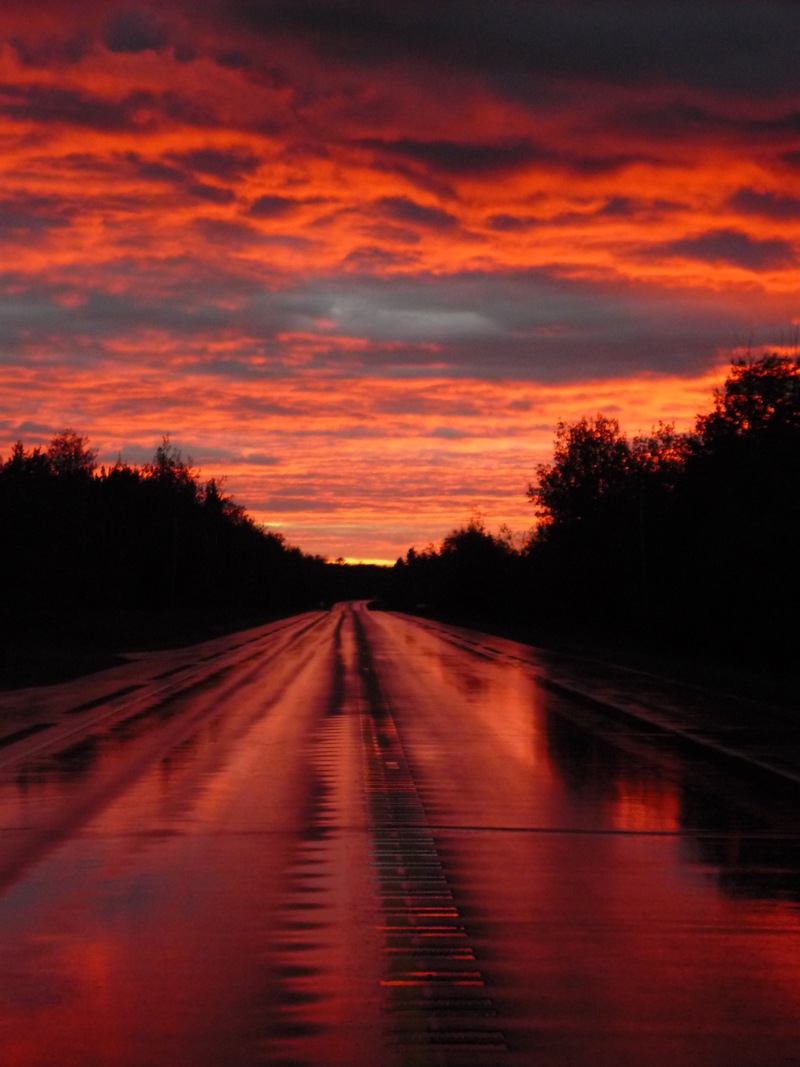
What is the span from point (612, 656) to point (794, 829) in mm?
31773

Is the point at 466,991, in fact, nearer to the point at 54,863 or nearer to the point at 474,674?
the point at 54,863

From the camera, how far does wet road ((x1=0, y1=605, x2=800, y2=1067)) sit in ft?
18.2

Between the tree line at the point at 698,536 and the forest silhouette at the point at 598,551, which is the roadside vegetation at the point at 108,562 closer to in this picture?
the forest silhouette at the point at 598,551

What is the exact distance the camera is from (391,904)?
8.02 meters

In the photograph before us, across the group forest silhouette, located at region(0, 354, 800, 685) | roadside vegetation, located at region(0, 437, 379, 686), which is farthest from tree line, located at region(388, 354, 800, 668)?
roadside vegetation, located at region(0, 437, 379, 686)

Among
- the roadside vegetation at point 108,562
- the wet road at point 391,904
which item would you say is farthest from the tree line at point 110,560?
the wet road at point 391,904

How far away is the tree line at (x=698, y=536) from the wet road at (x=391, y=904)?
Result: 25.6 meters

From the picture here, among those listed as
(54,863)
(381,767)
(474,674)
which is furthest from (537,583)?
(54,863)

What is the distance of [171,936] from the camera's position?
7176 millimetres

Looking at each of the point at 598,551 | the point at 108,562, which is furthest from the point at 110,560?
the point at 598,551

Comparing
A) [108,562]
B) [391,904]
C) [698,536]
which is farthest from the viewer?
[108,562]

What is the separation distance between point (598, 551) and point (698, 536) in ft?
130

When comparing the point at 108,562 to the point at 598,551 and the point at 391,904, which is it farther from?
the point at 391,904

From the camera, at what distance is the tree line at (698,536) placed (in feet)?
137
